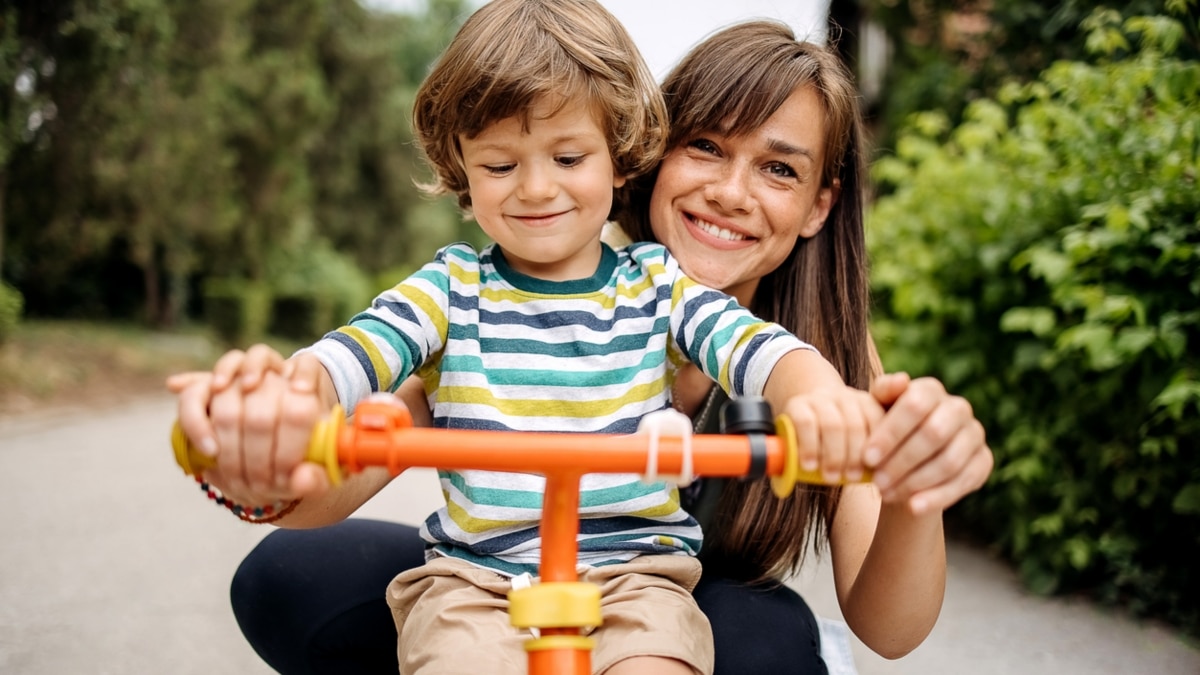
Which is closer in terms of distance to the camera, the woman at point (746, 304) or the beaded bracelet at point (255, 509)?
the beaded bracelet at point (255, 509)

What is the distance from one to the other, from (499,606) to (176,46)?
12797 mm

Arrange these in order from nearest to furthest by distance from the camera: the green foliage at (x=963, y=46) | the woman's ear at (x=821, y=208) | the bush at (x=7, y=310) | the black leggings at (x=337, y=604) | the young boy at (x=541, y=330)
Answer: the young boy at (x=541, y=330) → the black leggings at (x=337, y=604) → the woman's ear at (x=821, y=208) → the green foliage at (x=963, y=46) → the bush at (x=7, y=310)

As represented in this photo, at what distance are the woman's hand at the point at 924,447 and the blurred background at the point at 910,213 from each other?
1538 millimetres

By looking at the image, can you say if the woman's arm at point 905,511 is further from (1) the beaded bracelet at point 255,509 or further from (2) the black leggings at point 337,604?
(1) the beaded bracelet at point 255,509

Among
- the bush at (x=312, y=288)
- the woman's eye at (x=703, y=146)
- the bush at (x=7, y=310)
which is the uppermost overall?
the woman's eye at (x=703, y=146)

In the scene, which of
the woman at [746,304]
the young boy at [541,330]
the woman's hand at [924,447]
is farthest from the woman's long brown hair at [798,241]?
the woman's hand at [924,447]

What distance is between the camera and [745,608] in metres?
2.15

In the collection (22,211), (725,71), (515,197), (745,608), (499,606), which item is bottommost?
(22,211)

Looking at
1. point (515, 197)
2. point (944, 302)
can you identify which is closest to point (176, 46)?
point (944, 302)

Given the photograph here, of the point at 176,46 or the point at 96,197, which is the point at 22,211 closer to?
the point at 96,197

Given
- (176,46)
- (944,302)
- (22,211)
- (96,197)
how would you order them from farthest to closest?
(176,46), (96,197), (22,211), (944,302)

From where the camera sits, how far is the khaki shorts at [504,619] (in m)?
1.58

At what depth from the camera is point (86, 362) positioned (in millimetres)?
10992

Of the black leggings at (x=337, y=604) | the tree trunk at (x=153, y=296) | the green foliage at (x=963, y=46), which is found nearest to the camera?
the black leggings at (x=337, y=604)
